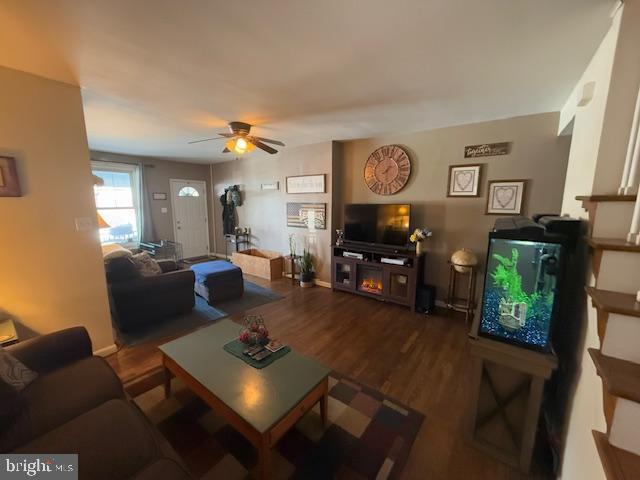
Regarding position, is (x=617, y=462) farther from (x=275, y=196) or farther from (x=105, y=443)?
(x=275, y=196)

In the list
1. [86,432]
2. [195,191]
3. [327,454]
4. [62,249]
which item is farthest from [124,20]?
[195,191]

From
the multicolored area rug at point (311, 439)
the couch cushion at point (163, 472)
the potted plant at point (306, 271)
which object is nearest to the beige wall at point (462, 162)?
the potted plant at point (306, 271)

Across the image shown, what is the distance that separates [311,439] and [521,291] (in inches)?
60.4

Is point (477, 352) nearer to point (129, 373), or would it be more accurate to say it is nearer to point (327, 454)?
point (327, 454)

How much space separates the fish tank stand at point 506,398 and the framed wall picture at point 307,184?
3278 millimetres

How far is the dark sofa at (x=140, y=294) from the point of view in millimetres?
2709

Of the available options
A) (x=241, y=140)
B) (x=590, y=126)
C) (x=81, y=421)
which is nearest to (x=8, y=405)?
(x=81, y=421)

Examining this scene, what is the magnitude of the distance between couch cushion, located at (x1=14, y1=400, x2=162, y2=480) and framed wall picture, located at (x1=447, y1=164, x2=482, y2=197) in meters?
3.69

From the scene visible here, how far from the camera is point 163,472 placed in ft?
3.22

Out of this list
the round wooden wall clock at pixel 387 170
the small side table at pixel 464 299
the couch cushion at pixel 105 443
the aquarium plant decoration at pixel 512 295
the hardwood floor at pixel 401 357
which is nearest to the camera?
the couch cushion at pixel 105 443

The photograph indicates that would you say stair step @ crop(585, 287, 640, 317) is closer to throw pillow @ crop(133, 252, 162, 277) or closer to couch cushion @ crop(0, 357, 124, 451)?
couch cushion @ crop(0, 357, 124, 451)

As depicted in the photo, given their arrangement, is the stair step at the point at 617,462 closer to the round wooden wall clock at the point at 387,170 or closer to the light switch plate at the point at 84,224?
the round wooden wall clock at the point at 387,170

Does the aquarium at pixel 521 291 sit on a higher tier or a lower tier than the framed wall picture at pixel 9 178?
lower

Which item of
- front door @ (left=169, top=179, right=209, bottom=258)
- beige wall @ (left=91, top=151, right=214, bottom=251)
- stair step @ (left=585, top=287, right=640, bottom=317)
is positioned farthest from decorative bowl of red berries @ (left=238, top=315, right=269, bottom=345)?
front door @ (left=169, top=179, right=209, bottom=258)
